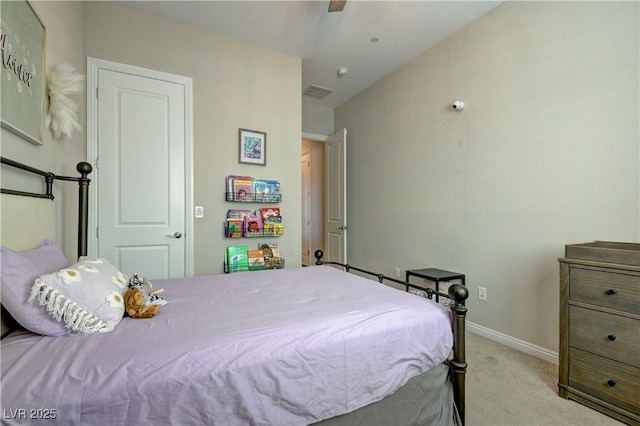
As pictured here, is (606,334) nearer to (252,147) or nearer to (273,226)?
(273,226)

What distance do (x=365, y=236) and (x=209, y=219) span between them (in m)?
2.26

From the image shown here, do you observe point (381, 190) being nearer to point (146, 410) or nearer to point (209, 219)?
point (209, 219)

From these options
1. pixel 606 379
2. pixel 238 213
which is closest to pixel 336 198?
pixel 238 213

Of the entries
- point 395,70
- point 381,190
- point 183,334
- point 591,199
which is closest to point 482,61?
point 395,70

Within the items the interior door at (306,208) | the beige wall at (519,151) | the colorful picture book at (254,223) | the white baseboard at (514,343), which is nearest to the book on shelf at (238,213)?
the colorful picture book at (254,223)

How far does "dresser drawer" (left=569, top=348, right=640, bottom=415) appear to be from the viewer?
150 cm

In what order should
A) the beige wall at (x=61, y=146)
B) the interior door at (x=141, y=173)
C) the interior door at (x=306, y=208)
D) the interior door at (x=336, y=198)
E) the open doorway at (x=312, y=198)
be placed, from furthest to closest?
the interior door at (x=306, y=208), the open doorway at (x=312, y=198), the interior door at (x=336, y=198), the interior door at (x=141, y=173), the beige wall at (x=61, y=146)

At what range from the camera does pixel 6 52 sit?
1293 millimetres

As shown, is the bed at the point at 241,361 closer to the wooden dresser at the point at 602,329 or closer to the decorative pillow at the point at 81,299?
the decorative pillow at the point at 81,299

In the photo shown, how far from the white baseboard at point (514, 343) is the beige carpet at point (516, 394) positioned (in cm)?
4

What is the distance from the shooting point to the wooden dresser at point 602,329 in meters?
1.50

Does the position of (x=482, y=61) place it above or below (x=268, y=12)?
below

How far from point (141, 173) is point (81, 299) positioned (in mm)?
1861

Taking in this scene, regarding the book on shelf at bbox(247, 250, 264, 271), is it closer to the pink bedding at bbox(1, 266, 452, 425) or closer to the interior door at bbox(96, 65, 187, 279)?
the interior door at bbox(96, 65, 187, 279)
